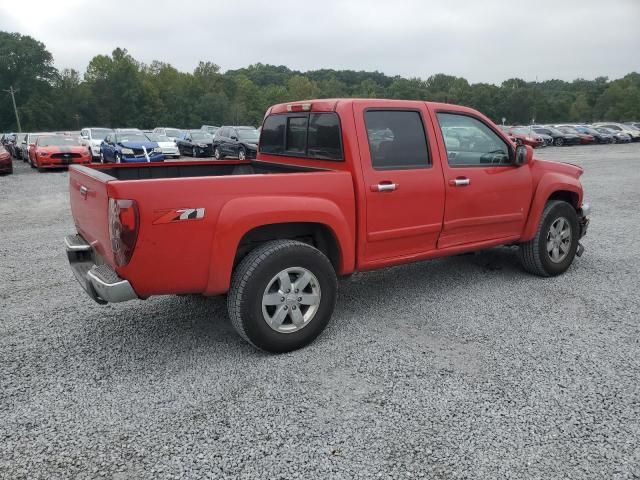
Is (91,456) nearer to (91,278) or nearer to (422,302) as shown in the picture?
(91,278)

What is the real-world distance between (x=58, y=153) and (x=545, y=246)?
17491 mm

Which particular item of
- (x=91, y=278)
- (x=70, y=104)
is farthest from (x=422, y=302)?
(x=70, y=104)

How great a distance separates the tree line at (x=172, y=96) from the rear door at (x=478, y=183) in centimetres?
9433

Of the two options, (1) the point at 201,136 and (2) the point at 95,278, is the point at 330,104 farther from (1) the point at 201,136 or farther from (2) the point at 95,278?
(1) the point at 201,136

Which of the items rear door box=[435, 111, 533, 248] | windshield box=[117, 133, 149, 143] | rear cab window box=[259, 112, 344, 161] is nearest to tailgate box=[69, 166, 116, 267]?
rear cab window box=[259, 112, 344, 161]

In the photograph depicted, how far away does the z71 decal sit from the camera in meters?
3.11

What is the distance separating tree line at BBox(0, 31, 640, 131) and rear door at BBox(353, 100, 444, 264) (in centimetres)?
9452

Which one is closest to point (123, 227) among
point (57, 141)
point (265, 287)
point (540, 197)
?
point (265, 287)

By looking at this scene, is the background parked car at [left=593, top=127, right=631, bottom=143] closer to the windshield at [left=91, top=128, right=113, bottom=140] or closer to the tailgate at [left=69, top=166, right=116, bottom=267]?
the windshield at [left=91, top=128, right=113, bottom=140]

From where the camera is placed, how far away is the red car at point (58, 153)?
17.8 metres

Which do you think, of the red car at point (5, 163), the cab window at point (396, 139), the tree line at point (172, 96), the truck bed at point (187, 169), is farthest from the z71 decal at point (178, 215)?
the tree line at point (172, 96)

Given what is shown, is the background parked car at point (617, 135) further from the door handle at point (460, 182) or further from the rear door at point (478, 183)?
the door handle at point (460, 182)

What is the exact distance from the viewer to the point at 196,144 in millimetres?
26609

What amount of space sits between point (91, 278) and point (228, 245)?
3.13 feet
